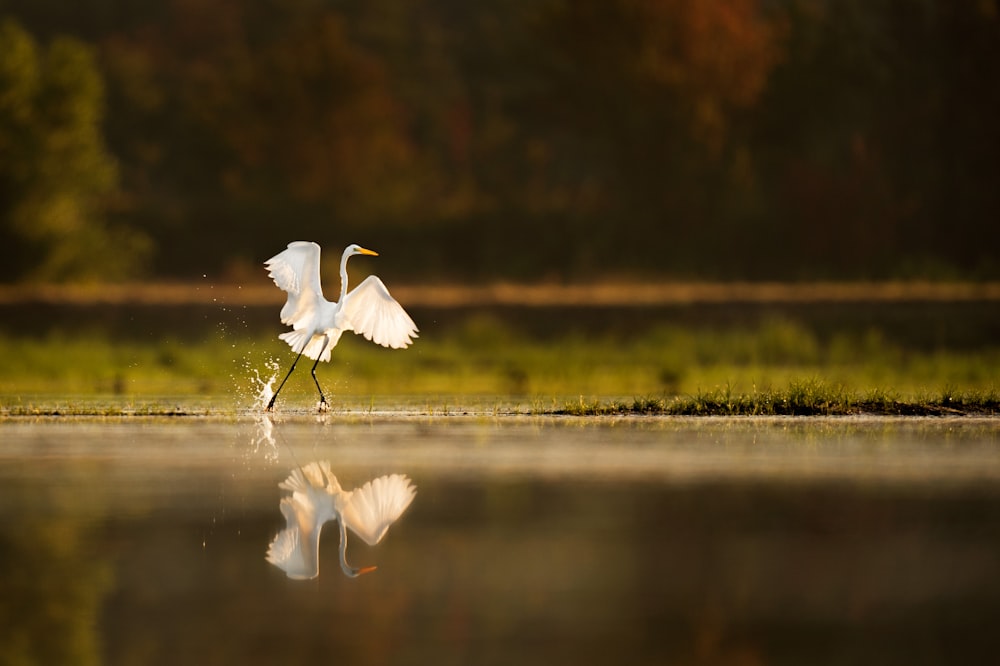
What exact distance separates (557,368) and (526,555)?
13.9 meters

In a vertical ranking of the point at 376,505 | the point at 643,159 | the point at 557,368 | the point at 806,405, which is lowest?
the point at 376,505

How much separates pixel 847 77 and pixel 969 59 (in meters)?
2.86

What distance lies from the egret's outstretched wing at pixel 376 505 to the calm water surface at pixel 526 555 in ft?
0.40

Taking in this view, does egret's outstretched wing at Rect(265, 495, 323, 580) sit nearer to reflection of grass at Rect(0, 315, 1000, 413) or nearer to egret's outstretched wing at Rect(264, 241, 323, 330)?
egret's outstretched wing at Rect(264, 241, 323, 330)

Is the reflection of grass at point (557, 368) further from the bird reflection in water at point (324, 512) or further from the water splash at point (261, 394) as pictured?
the bird reflection in water at point (324, 512)

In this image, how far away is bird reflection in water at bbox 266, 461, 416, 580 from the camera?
819 centimetres

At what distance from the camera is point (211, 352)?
2461 centimetres

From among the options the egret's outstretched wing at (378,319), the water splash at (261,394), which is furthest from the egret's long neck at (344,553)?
the water splash at (261,394)

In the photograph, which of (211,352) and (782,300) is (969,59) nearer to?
(782,300)

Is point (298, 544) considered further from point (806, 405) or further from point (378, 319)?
point (806, 405)

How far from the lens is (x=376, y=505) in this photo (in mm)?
10055

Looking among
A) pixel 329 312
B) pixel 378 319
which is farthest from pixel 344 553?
pixel 378 319

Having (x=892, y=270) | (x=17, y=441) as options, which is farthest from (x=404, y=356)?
(x=892, y=270)

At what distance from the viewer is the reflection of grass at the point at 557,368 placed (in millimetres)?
18891
